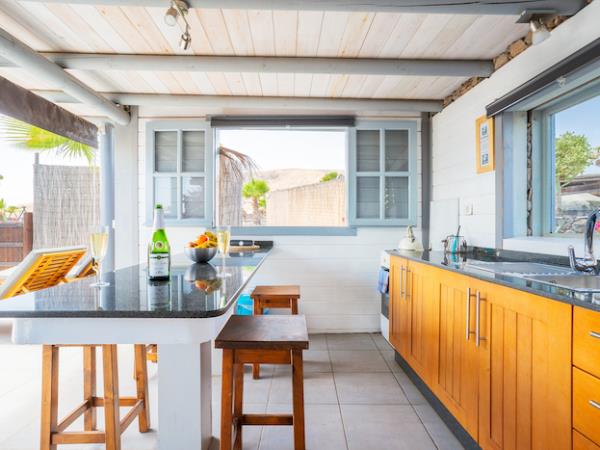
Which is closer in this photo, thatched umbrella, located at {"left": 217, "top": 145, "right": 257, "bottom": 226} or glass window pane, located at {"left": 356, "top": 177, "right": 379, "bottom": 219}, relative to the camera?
glass window pane, located at {"left": 356, "top": 177, "right": 379, "bottom": 219}

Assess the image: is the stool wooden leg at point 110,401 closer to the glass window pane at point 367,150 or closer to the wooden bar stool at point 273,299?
the wooden bar stool at point 273,299

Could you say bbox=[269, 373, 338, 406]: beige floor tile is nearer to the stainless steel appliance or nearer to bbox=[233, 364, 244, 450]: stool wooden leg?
bbox=[233, 364, 244, 450]: stool wooden leg

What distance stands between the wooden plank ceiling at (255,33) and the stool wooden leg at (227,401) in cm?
203

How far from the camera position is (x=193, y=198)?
4.12m

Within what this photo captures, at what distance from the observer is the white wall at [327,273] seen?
4137 millimetres

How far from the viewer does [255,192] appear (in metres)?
4.48

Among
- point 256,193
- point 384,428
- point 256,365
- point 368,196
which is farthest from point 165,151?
point 384,428

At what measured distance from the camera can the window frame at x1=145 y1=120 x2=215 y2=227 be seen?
4059 millimetres

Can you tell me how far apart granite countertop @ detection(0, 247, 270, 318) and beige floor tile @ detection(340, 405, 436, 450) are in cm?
121

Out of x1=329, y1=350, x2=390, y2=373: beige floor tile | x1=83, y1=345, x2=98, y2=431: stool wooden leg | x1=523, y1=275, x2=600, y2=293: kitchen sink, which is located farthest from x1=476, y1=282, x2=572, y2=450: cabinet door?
x1=83, y1=345, x2=98, y2=431: stool wooden leg

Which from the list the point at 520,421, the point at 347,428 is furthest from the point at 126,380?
the point at 520,421

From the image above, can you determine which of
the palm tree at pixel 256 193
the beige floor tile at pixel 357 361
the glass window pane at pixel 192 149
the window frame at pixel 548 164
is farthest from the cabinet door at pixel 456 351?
the glass window pane at pixel 192 149

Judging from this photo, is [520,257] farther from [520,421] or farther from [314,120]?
[314,120]

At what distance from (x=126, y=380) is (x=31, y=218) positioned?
9.70 feet
